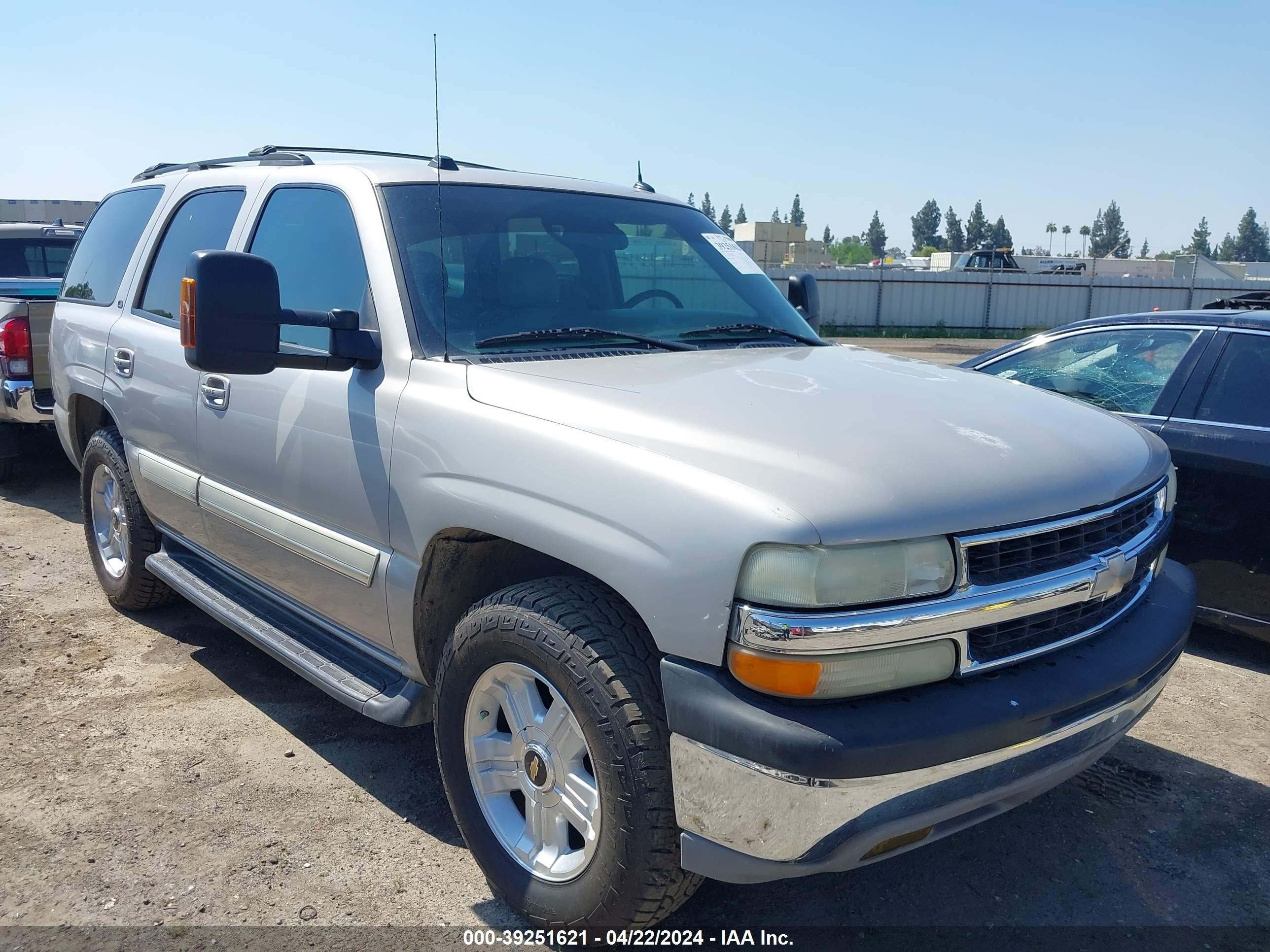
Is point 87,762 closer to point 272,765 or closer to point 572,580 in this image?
point 272,765

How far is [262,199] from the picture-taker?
371 centimetres

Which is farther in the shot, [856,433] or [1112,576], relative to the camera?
[1112,576]

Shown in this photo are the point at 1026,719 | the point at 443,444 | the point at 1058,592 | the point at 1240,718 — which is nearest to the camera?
the point at 1026,719

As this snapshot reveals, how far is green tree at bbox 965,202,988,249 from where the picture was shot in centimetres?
13950

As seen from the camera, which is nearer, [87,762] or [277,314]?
[277,314]

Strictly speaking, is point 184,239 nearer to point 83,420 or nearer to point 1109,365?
point 83,420

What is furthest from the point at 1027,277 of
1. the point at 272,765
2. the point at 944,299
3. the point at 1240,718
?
the point at 272,765

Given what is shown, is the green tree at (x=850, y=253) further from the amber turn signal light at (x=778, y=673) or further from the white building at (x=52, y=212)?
the amber turn signal light at (x=778, y=673)

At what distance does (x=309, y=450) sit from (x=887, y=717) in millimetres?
1979

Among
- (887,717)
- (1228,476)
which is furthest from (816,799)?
(1228,476)

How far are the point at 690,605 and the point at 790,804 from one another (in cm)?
43

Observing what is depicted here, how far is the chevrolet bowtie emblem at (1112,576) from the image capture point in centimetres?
241

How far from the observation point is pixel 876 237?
163 metres

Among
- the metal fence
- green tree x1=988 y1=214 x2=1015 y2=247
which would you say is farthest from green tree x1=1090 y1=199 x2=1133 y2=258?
the metal fence
